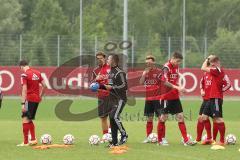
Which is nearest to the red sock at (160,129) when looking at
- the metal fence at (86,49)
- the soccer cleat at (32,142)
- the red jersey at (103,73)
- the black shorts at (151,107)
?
the black shorts at (151,107)

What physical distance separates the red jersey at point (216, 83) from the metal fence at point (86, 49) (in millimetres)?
26329

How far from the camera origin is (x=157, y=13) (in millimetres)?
82375

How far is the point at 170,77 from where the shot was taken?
17.3m

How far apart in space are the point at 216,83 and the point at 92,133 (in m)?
5.19

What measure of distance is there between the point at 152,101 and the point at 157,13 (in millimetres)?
64189

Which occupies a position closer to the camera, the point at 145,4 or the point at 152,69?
the point at 152,69

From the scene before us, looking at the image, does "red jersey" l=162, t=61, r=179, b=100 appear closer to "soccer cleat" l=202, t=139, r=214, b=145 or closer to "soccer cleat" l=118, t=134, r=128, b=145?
"soccer cleat" l=202, t=139, r=214, b=145

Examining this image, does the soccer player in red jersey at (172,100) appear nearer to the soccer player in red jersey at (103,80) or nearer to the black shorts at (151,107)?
the black shorts at (151,107)

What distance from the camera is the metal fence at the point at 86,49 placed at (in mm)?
44500

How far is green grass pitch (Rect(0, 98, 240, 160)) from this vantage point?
1498cm

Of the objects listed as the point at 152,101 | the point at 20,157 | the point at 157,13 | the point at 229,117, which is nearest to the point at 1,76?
the point at 229,117

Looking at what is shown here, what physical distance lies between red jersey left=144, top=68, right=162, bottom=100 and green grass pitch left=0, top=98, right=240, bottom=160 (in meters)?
1.25

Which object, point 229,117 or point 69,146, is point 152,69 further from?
point 229,117

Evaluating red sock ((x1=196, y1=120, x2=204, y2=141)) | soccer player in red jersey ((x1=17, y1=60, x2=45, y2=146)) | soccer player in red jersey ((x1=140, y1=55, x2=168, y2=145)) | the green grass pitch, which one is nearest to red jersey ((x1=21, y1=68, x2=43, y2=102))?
soccer player in red jersey ((x1=17, y1=60, x2=45, y2=146))
